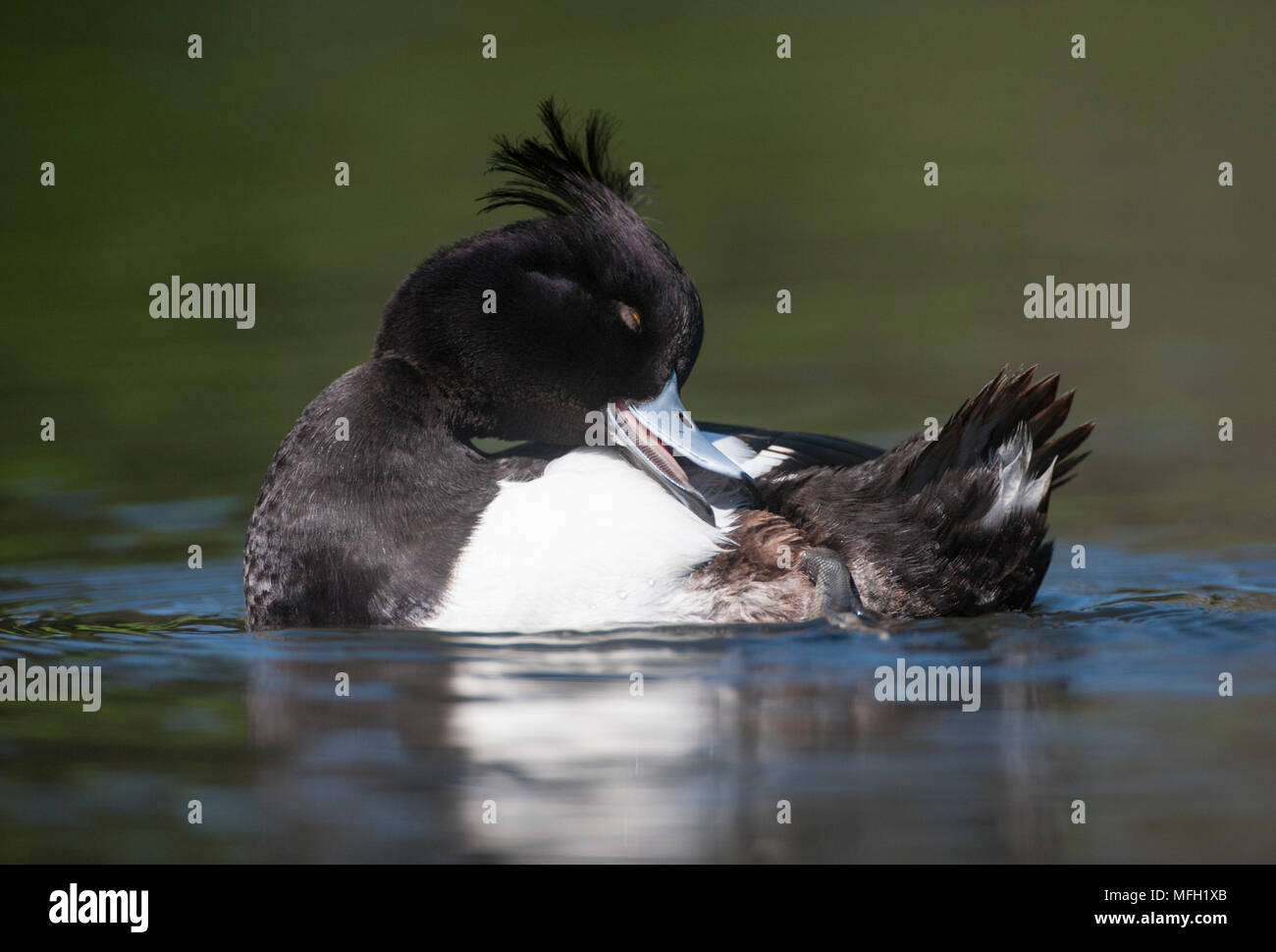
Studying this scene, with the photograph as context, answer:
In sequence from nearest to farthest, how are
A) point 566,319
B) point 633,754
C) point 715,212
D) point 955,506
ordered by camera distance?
point 633,754
point 955,506
point 566,319
point 715,212

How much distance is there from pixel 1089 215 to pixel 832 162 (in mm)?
1922

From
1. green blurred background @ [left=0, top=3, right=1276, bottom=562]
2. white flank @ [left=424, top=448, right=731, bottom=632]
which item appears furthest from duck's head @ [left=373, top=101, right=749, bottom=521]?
green blurred background @ [left=0, top=3, right=1276, bottom=562]

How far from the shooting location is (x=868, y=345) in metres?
10.4

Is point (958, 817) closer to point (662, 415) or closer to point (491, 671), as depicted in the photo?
point (491, 671)

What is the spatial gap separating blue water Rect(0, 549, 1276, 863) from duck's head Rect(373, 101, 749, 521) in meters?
0.80

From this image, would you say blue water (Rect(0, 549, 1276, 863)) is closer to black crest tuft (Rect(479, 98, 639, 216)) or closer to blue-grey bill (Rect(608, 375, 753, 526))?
blue-grey bill (Rect(608, 375, 753, 526))

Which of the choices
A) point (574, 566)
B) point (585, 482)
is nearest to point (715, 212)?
point (585, 482)

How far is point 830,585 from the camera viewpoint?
20.4ft

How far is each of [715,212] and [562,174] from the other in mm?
5862

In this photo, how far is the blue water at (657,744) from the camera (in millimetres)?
4785

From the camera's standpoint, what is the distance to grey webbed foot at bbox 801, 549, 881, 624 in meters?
6.23

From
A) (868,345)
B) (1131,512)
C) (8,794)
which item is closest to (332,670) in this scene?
(8,794)

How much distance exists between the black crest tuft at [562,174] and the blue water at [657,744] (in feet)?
4.85

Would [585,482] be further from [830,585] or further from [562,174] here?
[562,174]
